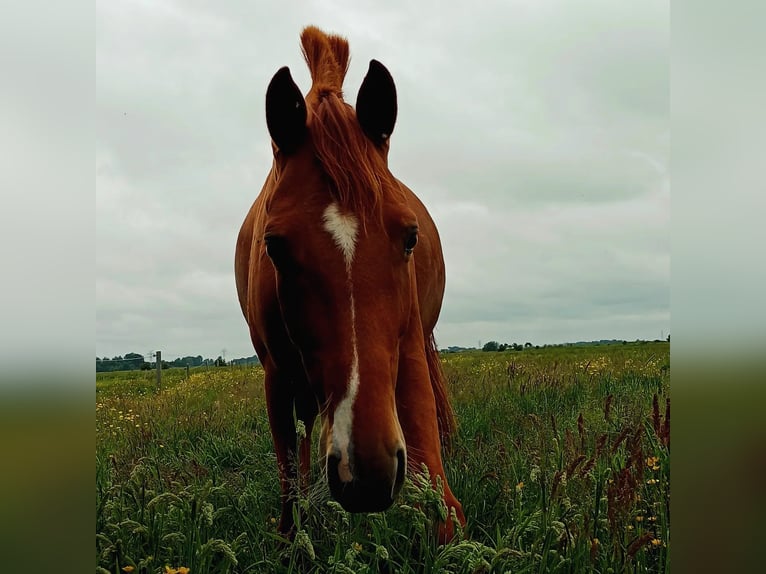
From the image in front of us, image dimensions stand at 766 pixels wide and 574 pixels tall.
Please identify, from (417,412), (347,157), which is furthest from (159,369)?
(347,157)

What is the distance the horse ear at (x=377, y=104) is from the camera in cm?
284

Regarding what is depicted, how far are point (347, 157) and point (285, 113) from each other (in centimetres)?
47

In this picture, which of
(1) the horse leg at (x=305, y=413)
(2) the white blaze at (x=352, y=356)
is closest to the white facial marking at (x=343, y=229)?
(2) the white blaze at (x=352, y=356)

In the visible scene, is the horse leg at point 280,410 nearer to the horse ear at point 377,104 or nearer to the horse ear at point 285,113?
the horse ear at point 285,113

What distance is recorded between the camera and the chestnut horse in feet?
6.63

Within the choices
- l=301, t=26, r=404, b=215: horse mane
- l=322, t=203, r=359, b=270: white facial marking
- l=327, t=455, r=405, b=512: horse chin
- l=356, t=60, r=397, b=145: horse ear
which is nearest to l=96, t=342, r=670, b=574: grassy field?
l=327, t=455, r=405, b=512: horse chin

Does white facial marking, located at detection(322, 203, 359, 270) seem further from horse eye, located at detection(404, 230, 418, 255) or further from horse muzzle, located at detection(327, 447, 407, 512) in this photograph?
horse muzzle, located at detection(327, 447, 407, 512)

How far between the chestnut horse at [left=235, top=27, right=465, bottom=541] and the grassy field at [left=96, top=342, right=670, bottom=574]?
0.24 m

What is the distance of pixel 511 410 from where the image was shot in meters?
6.03

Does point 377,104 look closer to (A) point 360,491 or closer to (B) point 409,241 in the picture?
(B) point 409,241

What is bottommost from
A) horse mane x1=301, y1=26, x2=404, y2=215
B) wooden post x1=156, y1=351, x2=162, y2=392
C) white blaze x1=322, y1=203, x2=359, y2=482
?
wooden post x1=156, y1=351, x2=162, y2=392

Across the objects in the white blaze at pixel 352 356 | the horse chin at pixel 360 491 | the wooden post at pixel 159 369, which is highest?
the white blaze at pixel 352 356
